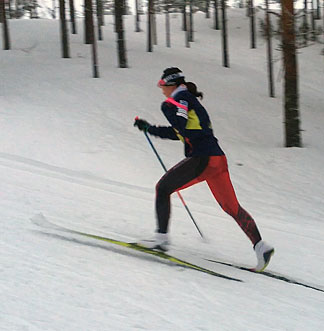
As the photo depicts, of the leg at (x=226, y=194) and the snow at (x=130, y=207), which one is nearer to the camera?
the snow at (x=130, y=207)

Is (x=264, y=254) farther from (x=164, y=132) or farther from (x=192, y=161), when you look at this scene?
(x=164, y=132)

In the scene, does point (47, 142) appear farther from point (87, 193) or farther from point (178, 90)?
point (178, 90)

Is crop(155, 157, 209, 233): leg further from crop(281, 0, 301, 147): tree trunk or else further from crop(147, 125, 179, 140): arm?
crop(281, 0, 301, 147): tree trunk

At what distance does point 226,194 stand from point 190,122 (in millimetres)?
796

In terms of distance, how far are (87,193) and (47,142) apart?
3392 mm

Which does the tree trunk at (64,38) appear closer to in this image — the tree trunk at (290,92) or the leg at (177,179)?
the tree trunk at (290,92)

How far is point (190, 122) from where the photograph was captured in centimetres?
467

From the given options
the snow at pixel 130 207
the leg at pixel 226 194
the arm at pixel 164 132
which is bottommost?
the snow at pixel 130 207

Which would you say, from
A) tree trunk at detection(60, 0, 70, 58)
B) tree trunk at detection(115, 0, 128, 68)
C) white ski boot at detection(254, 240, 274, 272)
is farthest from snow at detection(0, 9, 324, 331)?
tree trunk at detection(60, 0, 70, 58)

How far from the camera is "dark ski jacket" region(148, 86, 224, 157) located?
4594 mm

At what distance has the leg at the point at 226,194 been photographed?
15.8 feet

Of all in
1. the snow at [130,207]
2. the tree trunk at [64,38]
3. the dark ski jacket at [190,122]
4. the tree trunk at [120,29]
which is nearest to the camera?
the snow at [130,207]

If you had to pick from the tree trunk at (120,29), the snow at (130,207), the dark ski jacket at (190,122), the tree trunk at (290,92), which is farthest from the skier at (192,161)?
the tree trunk at (120,29)

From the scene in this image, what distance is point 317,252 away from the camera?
6.00 metres
